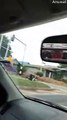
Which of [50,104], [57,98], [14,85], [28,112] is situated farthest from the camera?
[14,85]

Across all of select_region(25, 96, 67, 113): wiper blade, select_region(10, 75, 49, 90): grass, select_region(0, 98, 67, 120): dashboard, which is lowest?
select_region(0, 98, 67, 120): dashboard

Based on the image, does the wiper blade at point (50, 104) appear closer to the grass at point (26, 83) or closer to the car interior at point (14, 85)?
the car interior at point (14, 85)

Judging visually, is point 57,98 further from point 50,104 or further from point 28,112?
point 28,112

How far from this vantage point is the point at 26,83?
3877 millimetres

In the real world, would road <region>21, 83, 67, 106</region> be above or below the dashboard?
above

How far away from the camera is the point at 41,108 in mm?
3016

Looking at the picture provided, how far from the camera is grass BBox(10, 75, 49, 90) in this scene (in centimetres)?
362

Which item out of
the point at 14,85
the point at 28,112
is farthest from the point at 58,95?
the point at 14,85

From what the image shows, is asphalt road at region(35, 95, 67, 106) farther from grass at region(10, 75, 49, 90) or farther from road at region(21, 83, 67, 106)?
grass at region(10, 75, 49, 90)

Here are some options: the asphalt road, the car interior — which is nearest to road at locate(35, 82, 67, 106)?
the asphalt road

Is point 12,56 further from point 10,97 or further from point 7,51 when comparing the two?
point 10,97

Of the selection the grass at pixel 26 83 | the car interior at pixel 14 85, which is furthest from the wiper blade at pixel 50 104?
the grass at pixel 26 83

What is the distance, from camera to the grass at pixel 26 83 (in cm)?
362

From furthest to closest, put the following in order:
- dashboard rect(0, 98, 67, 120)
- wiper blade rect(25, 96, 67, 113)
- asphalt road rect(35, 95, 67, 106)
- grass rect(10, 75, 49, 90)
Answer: grass rect(10, 75, 49, 90), asphalt road rect(35, 95, 67, 106), wiper blade rect(25, 96, 67, 113), dashboard rect(0, 98, 67, 120)
